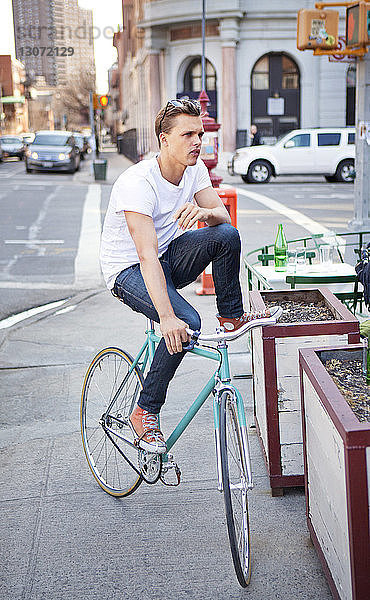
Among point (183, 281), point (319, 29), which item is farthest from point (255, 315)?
point (319, 29)

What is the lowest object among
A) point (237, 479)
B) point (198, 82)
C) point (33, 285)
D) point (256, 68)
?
point (33, 285)

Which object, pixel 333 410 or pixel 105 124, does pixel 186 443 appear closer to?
pixel 333 410

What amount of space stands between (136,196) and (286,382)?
120 cm

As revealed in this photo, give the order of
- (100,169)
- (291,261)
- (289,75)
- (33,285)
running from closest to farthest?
(291,261)
(33,285)
(100,169)
(289,75)

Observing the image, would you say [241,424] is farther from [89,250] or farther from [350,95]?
[350,95]

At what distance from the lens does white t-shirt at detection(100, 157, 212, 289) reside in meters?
3.28

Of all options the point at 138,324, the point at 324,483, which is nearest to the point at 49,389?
the point at 138,324

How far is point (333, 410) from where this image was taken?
2576 mm

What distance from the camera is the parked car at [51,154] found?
32.2 metres

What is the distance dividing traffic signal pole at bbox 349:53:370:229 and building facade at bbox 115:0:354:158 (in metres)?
25.3

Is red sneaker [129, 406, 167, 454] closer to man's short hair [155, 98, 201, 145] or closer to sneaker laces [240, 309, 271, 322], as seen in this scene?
sneaker laces [240, 309, 271, 322]

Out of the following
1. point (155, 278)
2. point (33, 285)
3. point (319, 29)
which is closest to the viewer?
point (155, 278)

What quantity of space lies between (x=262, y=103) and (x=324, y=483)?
1389 inches

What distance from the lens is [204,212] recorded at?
3.21 metres
